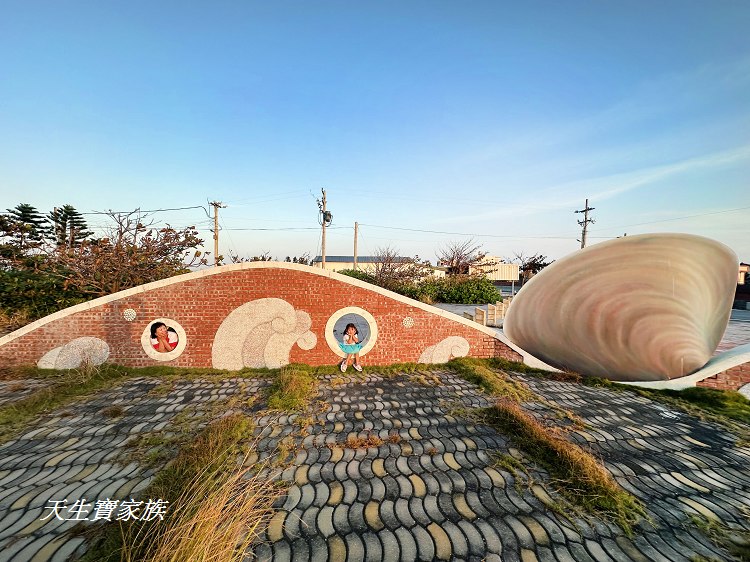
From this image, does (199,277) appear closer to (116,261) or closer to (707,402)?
(116,261)

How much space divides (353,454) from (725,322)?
8585 mm

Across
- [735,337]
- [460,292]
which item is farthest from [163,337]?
[735,337]

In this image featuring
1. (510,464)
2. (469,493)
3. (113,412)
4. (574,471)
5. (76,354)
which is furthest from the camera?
(76,354)

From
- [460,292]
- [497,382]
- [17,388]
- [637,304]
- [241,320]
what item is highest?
[637,304]

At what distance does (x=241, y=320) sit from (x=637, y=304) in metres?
9.67

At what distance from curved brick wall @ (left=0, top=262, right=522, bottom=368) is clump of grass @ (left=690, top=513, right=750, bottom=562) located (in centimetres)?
473

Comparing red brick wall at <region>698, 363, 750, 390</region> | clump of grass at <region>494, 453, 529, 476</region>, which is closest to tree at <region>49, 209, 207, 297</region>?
clump of grass at <region>494, 453, 529, 476</region>

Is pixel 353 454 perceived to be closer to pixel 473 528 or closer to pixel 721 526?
pixel 473 528

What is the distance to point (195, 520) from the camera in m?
2.30

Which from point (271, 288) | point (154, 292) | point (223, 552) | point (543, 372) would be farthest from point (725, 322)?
point (154, 292)

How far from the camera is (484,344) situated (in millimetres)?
7906

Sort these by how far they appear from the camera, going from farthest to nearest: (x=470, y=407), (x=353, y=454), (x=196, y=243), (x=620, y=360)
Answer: (x=196, y=243) → (x=620, y=360) → (x=470, y=407) → (x=353, y=454)

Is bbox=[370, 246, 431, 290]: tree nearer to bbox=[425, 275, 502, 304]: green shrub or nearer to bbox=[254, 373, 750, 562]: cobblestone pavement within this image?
bbox=[425, 275, 502, 304]: green shrub

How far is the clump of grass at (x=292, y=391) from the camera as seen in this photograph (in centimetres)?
535
